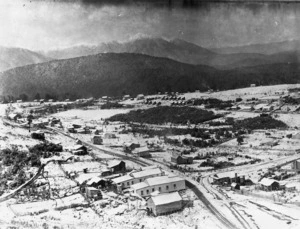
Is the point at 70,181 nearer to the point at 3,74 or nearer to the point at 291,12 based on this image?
the point at 3,74

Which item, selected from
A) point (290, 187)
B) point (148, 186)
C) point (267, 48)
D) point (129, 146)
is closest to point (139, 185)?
point (148, 186)

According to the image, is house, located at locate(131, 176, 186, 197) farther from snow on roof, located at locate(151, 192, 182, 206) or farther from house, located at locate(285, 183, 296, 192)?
house, located at locate(285, 183, 296, 192)

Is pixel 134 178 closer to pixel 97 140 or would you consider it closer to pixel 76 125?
pixel 97 140

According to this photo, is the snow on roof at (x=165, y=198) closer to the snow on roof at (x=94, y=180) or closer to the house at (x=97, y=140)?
the snow on roof at (x=94, y=180)

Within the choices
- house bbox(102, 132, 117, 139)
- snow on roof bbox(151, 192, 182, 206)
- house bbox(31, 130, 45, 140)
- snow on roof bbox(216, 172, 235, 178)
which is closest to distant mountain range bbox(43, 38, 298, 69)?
house bbox(102, 132, 117, 139)

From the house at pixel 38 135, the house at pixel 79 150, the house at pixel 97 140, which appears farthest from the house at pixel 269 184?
the house at pixel 38 135

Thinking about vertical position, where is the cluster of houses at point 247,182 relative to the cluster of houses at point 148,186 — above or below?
below

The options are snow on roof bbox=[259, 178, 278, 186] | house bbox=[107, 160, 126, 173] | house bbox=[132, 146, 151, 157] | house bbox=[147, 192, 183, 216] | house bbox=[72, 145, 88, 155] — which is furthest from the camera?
house bbox=[72, 145, 88, 155]

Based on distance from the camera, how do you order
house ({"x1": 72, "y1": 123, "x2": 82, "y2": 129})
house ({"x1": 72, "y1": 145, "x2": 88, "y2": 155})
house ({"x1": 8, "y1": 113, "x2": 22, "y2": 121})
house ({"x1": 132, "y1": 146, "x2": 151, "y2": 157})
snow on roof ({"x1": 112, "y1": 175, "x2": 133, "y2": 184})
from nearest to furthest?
snow on roof ({"x1": 112, "y1": 175, "x2": 133, "y2": 184}), house ({"x1": 132, "y1": 146, "x2": 151, "y2": 157}), house ({"x1": 72, "y1": 145, "x2": 88, "y2": 155}), house ({"x1": 72, "y1": 123, "x2": 82, "y2": 129}), house ({"x1": 8, "y1": 113, "x2": 22, "y2": 121})
